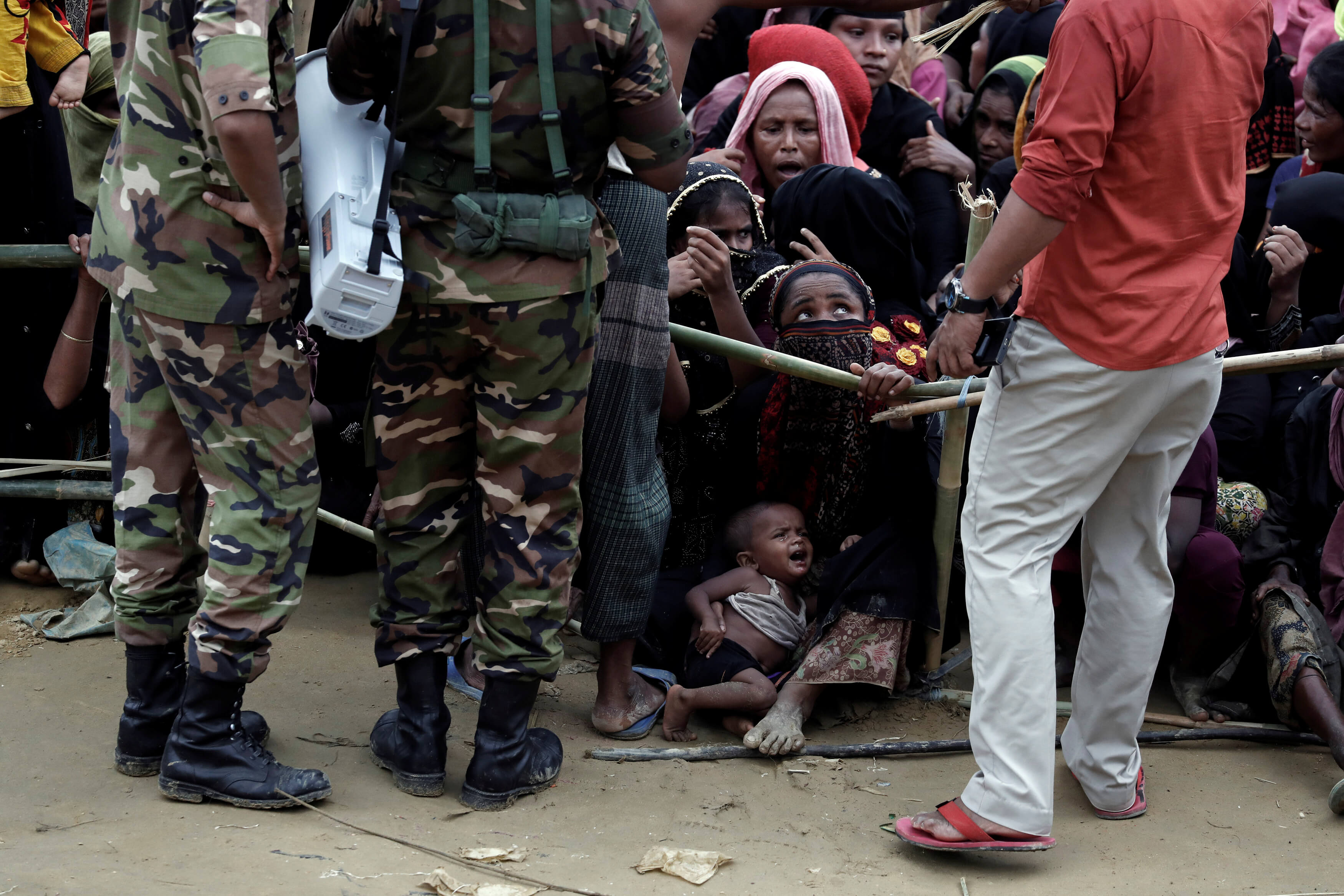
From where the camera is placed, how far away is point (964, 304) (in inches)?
97.8

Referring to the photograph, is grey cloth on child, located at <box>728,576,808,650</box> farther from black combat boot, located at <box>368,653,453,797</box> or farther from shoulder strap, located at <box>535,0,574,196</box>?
shoulder strap, located at <box>535,0,574,196</box>

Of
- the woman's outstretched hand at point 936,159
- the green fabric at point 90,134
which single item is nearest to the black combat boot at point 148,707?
the green fabric at point 90,134

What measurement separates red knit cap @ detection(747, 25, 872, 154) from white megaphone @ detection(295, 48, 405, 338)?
269 centimetres

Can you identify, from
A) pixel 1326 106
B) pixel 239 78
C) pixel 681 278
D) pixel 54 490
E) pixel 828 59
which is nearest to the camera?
pixel 239 78

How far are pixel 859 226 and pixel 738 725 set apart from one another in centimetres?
182

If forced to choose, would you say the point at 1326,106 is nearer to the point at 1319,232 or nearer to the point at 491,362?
the point at 1319,232

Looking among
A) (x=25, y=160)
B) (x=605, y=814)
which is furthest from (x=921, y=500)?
(x=25, y=160)

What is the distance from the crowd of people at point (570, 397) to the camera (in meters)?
2.37

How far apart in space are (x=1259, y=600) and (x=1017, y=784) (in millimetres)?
1271

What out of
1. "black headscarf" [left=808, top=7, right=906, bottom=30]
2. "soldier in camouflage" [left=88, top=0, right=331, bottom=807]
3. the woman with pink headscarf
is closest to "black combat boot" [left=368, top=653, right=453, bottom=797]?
"soldier in camouflage" [left=88, top=0, right=331, bottom=807]

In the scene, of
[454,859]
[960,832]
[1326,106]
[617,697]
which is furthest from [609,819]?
[1326,106]

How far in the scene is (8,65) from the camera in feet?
12.0

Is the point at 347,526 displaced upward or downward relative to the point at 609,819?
upward

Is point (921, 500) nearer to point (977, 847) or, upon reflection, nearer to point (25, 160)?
point (977, 847)
